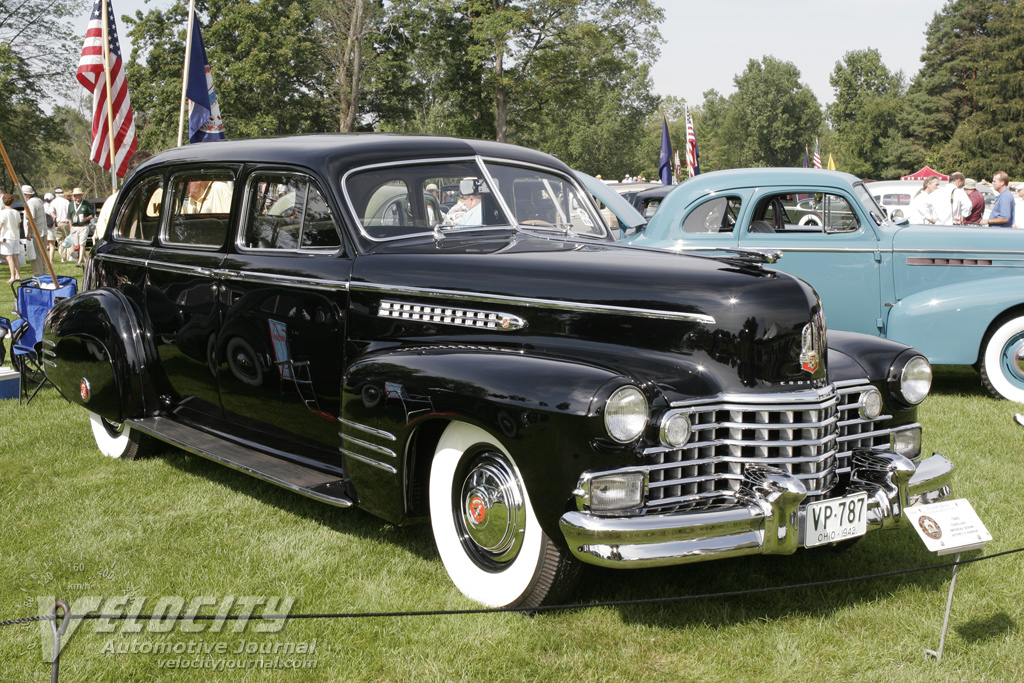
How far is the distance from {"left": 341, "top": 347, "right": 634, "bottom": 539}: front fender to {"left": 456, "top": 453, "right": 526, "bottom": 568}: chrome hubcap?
22 centimetres

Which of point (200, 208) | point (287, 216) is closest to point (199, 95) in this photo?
point (200, 208)

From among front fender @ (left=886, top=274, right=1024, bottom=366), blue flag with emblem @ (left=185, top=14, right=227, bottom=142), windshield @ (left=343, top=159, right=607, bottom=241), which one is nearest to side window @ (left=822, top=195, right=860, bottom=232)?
front fender @ (left=886, top=274, right=1024, bottom=366)

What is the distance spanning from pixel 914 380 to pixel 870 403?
33cm

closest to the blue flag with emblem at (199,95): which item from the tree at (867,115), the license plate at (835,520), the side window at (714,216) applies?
the side window at (714,216)

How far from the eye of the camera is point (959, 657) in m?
3.25

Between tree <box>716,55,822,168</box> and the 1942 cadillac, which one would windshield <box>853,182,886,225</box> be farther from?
tree <box>716,55,822,168</box>

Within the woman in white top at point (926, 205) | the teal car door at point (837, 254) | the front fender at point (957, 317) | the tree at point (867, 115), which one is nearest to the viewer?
the front fender at point (957, 317)

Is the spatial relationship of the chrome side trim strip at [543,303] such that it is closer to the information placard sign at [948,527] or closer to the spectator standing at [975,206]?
the information placard sign at [948,527]

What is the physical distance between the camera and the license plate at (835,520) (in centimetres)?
323

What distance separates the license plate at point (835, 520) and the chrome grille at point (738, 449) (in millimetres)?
118

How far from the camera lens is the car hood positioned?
3.42 metres

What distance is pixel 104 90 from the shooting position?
37.6 ft

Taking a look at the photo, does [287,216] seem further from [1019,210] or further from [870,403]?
[1019,210]

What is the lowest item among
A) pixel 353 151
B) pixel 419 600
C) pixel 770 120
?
pixel 419 600
